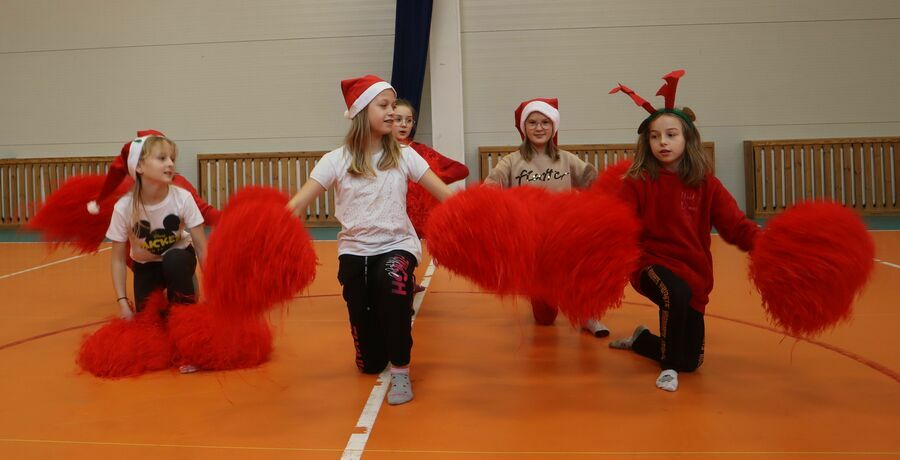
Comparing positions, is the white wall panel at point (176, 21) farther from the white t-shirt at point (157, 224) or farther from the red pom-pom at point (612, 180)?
the red pom-pom at point (612, 180)

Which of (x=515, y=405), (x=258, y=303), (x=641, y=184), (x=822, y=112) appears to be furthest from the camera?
(x=822, y=112)

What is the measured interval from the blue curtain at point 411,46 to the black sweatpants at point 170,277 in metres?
5.27

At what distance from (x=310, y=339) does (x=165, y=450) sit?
1.35m

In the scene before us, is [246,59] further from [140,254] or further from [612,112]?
[140,254]

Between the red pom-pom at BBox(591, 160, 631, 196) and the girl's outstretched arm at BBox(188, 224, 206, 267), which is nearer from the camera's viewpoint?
the red pom-pom at BBox(591, 160, 631, 196)

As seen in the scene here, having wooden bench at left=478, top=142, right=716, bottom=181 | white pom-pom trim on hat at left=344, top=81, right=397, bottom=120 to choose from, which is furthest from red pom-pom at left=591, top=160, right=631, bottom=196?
wooden bench at left=478, top=142, right=716, bottom=181

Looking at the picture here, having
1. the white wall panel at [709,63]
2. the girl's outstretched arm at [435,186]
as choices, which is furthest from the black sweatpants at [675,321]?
the white wall panel at [709,63]

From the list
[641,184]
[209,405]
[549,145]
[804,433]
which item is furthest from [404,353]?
[549,145]

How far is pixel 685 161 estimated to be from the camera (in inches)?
110

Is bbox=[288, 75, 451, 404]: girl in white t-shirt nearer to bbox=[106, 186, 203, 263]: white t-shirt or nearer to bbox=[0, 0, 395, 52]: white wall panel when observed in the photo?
bbox=[106, 186, 203, 263]: white t-shirt

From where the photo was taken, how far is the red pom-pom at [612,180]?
2918 millimetres

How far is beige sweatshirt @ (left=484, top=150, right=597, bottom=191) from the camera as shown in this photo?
144 inches

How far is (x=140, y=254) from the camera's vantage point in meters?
3.21

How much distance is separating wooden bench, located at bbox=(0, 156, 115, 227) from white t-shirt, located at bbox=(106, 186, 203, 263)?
21.0ft
